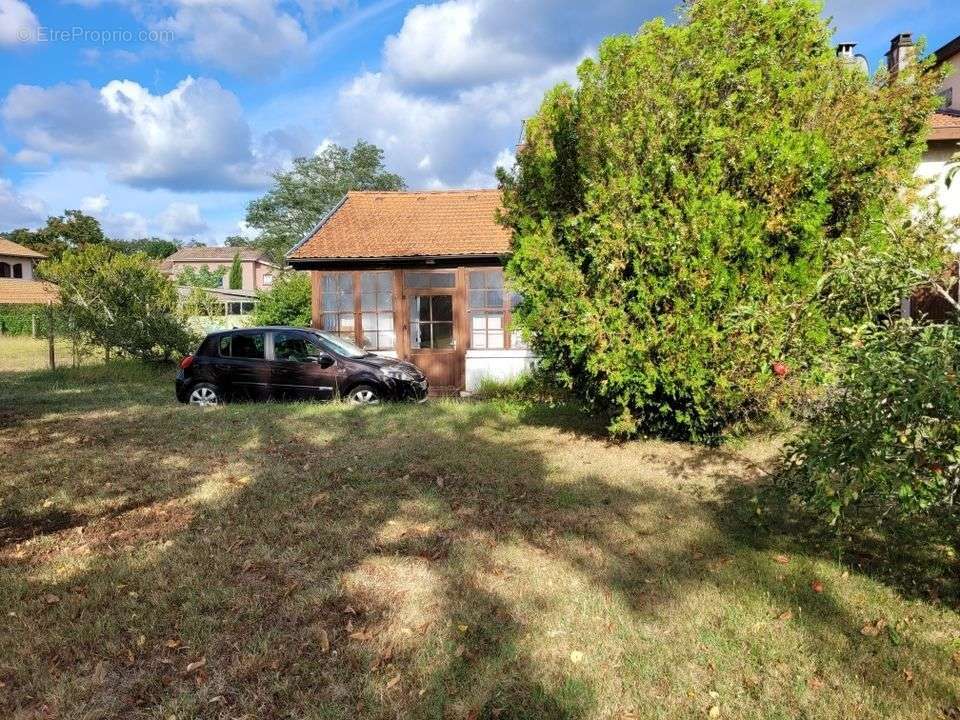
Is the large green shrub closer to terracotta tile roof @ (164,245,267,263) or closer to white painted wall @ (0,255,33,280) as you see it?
white painted wall @ (0,255,33,280)

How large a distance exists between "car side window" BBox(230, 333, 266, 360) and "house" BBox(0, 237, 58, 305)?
4194 centimetres

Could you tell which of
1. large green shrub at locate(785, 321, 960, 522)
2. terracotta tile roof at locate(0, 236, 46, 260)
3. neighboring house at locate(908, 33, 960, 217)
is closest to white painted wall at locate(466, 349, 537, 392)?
neighboring house at locate(908, 33, 960, 217)

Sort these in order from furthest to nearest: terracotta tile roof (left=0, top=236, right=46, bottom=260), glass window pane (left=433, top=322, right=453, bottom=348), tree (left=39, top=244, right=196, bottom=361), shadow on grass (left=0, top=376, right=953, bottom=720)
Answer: terracotta tile roof (left=0, top=236, right=46, bottom=260) < tree (left=39, top=244, right=196, bottom=361) < glass window pane (left=433, top=322, right=453, bottom=348) < shadow on grass (left=0, top=376, right=953, bottom=720)

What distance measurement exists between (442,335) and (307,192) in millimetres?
40097

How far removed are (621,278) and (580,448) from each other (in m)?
2.08

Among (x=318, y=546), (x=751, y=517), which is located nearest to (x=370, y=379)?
(x=318, y=546)

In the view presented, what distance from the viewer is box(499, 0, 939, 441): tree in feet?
19.9

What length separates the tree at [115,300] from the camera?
610 inches

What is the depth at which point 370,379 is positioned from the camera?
10.9m

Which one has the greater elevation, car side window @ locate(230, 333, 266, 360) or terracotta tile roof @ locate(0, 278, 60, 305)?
terracotta tile roof @ locate(0, 278, 60, 305)

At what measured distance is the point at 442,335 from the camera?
49.6 feet

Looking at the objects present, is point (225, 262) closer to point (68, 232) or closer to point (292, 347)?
point (68, 232)

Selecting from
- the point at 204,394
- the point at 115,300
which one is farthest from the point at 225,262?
the point at 204,394

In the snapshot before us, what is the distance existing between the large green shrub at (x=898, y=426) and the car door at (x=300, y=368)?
29.0 feet
